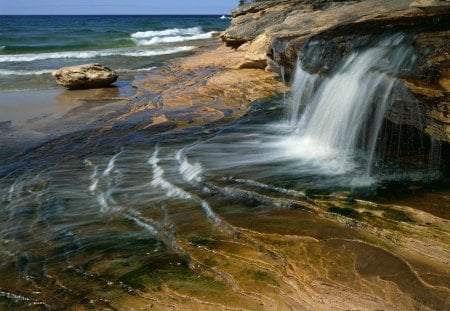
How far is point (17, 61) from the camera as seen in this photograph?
24031 mm

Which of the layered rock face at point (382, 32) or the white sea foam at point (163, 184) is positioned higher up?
the layered rock face at point (382, 32)

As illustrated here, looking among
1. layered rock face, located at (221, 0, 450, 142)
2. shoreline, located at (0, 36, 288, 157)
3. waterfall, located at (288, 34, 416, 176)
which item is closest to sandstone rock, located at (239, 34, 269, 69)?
layered rock face, located at (221, 0, 450, 142)

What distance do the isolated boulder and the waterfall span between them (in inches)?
345

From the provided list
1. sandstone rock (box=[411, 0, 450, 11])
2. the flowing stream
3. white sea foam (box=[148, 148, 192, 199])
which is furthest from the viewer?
sandstone rock (box=[411, 0, 450, 11])

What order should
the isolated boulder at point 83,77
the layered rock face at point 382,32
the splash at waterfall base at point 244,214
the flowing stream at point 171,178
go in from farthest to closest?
the isolated boulder at point 83,77
the layered rock face at point 382,32
the flowing stream at point 171,178
the splash at waterfall base at point 244,214

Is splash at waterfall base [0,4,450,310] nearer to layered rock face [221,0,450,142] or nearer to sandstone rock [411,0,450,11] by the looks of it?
layered rock face [221,0,450,142]

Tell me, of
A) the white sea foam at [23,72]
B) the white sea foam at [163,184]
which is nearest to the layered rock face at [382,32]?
the white sea foam at [163,184]

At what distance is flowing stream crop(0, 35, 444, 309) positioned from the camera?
389 cm

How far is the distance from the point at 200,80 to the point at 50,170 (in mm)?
8072

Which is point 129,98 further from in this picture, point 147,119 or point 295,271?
point 295,271

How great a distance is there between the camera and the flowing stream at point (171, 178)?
3895mm

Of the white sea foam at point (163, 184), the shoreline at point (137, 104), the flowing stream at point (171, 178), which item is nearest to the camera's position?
the flowing stream at point (171, 178)

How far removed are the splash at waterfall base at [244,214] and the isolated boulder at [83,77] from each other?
628 cm

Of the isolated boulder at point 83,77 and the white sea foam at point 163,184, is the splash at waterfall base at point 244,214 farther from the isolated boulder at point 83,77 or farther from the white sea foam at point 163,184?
the isolated boulder at point 83,77
